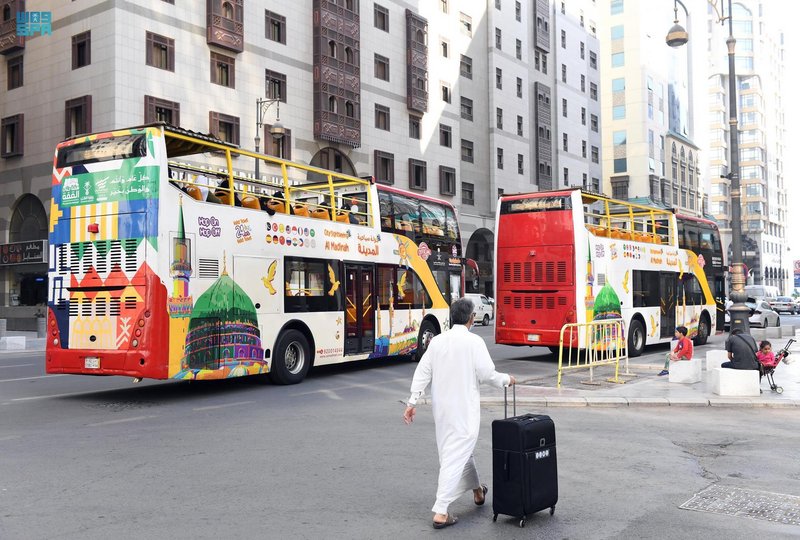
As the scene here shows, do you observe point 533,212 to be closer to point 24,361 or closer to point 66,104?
point 24,361

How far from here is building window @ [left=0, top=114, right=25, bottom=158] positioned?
3434 centimetres

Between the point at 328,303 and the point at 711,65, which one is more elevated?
the point at 711,65

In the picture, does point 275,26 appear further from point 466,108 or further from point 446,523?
point 446,523

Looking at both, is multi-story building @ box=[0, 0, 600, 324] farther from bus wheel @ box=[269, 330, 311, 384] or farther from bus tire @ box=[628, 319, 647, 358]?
bus wheel @ box=[269, 330, 311, 384]

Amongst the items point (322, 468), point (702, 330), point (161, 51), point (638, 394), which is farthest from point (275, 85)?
point (322, 468)

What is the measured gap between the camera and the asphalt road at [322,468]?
219 inches

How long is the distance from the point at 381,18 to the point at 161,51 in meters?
15.8

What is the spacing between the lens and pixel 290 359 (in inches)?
575

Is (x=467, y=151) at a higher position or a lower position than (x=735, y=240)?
higher

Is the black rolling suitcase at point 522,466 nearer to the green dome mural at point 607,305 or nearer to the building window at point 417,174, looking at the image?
the green dome mural at point 607,305

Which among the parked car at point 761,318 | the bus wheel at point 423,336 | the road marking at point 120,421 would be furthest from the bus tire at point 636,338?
the parked car at point 761,318

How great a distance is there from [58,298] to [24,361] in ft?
32.0

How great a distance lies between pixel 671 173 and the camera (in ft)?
289

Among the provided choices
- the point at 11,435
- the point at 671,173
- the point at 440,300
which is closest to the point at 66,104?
the point at 440,300
